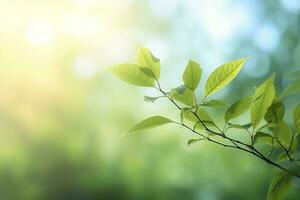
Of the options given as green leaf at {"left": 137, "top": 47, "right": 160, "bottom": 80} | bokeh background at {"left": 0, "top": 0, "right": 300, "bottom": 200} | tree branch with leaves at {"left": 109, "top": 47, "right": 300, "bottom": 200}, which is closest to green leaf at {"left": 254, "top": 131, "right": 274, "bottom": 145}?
tree branch with leaves at {"left": 109, "top": 47, "right": 300, "bottom": 200}

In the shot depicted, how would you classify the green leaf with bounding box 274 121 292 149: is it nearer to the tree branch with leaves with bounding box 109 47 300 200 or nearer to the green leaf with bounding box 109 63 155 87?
the tree branch with leaves with bounding box 109 47 300 200

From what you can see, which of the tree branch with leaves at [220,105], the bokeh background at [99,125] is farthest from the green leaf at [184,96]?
the bokeh background at [99,125]

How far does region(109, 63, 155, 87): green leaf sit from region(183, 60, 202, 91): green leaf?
31 millimetres

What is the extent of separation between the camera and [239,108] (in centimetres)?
48

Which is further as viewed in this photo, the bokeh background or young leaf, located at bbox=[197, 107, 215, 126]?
the bokeh background

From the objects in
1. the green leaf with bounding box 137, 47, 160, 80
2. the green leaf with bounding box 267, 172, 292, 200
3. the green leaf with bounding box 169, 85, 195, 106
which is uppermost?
the green leaf with bounding box 137, 47, 160, 80

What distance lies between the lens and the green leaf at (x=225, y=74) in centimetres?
47

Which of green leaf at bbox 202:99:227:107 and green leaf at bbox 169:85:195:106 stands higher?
green leaf at bbox 169:85:195:106

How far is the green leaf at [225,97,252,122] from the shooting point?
0.47m

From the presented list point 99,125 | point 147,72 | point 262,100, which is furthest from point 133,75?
point 99,125

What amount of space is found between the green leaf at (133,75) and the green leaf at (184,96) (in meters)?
0.03

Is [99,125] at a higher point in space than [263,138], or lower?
higher

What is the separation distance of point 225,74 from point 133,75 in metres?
0.08

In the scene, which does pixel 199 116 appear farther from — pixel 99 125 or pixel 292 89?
pixel 99 125
